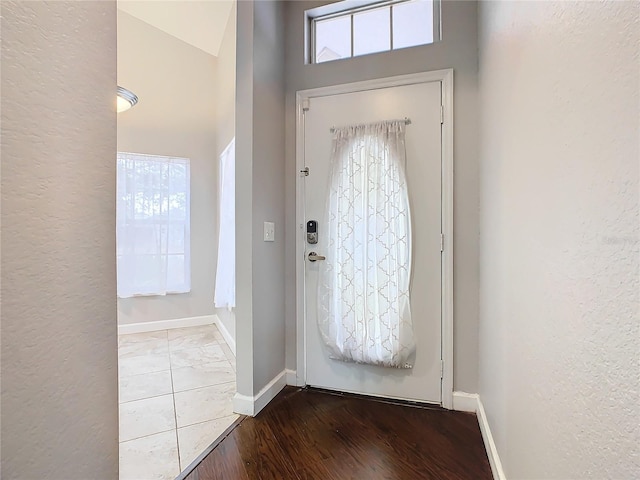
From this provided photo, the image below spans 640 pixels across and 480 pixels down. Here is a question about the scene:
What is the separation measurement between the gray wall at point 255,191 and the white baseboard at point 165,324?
200cm

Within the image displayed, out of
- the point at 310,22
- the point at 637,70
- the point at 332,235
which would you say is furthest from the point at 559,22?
the point at 310,22

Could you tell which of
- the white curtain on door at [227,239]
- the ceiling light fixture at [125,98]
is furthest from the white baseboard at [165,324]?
the ceiling light fixture at [125,98]

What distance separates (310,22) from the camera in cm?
219

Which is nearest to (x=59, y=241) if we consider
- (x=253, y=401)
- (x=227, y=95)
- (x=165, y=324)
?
(x=253, y=401)

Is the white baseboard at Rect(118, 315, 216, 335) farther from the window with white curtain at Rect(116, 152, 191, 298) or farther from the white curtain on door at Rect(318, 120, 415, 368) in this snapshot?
the white curtain on door at Rect(318, 120, 415, 368)

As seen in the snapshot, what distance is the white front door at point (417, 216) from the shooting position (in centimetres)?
187

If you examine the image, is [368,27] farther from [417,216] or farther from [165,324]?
[165,324]

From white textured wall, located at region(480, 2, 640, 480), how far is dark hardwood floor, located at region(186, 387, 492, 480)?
1.12 ft

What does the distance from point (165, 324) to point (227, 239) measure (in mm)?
1427

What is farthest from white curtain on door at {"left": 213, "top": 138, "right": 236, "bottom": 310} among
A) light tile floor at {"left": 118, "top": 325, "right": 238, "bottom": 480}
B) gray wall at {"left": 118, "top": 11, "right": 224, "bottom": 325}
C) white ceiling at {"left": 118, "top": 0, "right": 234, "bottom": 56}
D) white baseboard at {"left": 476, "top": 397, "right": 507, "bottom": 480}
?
white baseboard at {"left": 476, "top": 397, "right": 507, "bottom": 480}

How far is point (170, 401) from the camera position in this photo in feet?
6.46

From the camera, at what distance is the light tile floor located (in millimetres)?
1461

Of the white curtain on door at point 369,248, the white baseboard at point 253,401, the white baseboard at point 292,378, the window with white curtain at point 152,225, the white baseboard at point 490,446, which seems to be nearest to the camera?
the white baseboard at point 490,446

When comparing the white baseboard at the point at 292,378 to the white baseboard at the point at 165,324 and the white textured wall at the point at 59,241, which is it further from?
the white baseboard at the point at 165,324
